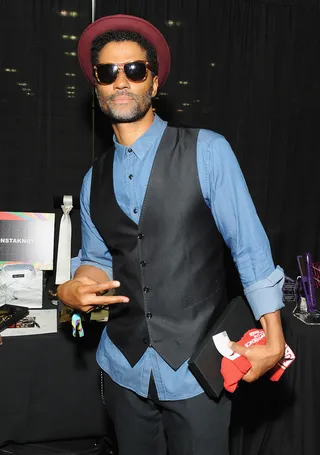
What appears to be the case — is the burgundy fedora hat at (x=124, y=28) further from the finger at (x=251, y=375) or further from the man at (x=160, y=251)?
the finger at (x=251, y=375)

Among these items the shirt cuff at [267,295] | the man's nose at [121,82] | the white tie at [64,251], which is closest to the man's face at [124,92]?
the man's nose at [121,82]

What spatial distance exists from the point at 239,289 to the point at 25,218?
62.2 inches

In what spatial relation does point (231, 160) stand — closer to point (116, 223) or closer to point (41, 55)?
point (116, 223)

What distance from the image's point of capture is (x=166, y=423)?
132 cm

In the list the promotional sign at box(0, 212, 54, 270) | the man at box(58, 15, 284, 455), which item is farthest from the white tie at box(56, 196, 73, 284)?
the man at box(58, 15, 284, 455)

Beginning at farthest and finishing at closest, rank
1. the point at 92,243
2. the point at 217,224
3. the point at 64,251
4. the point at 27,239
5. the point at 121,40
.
→ the point at 27,239 < the point at 64,251 < the point at 92,243 < the point at 121,40 < the point at 217,224

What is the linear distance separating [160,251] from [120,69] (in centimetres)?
52

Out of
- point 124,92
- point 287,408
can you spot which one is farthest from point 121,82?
point 287,408

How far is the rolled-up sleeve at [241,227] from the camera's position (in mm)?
1127

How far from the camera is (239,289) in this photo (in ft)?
10.4

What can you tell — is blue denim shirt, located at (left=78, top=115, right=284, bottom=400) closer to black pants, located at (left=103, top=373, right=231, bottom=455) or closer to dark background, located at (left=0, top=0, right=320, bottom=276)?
black pants, located at (left=103, top=373, right=231, bottom=455)

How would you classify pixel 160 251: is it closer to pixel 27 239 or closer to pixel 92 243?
pixel 92 243

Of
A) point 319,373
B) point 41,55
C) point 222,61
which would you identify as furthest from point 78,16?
point 319,373

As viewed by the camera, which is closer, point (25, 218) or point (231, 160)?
point (231, 160)
